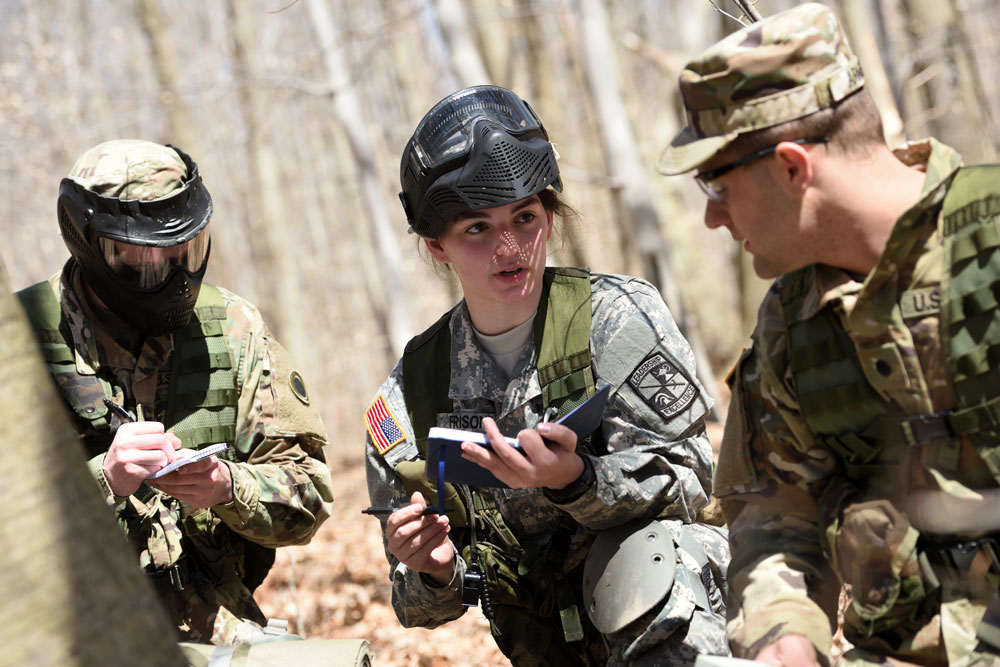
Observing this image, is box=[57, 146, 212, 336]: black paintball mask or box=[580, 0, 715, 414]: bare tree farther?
box=[580, 0, 715, 414]: bare tree

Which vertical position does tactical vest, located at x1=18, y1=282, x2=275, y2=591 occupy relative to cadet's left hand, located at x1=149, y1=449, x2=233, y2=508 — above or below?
above

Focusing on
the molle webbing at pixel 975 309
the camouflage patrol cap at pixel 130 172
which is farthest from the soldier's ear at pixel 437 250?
the molle webbing at pixel 975 309

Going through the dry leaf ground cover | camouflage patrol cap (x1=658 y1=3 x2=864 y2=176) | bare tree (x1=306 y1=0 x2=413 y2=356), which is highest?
camouflage patrol cap (x1=658 y1=3 x2=864 y2=176)

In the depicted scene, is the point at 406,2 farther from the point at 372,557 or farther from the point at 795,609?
the point at 795,609

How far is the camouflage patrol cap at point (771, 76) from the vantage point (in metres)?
2.20

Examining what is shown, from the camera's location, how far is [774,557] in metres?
2.44

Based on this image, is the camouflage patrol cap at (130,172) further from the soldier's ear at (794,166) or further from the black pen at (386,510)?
the soldier's ear at (794,166)

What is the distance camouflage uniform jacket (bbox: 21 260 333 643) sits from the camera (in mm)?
3543

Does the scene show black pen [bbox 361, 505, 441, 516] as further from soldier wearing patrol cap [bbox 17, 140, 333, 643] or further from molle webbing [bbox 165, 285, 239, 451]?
molle webbing [bbox 165, 285, 239, 451]

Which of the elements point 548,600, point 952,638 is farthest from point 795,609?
point 548,600

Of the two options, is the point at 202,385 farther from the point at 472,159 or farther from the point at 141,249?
the point at 472,159

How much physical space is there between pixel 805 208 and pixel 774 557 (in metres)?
0.88

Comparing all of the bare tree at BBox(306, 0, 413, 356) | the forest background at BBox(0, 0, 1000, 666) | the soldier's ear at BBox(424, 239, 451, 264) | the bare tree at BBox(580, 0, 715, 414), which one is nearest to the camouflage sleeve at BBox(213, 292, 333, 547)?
the forest background at BBox(0, 0, 1000, 666)

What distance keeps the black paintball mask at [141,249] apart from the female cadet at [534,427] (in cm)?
85
